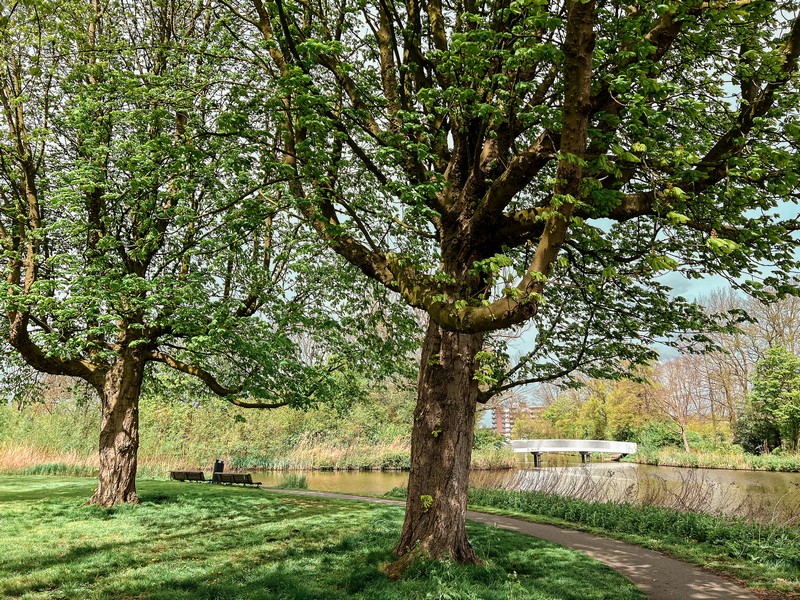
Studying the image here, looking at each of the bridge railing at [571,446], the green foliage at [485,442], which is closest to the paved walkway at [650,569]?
the green foliage at [485,442]

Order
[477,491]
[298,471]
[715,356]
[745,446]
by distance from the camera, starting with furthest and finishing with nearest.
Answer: [715,356] → [745,446] → [298,471] → [477,491]

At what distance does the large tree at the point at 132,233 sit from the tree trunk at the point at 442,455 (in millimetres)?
2713

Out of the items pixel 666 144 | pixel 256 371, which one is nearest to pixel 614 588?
pixel 666 144

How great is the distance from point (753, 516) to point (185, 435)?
23.4 metres

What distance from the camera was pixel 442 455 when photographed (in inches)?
249

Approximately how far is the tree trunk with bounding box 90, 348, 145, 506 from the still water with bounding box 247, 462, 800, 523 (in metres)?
8.36

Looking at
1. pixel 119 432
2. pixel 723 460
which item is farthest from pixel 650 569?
pixel 723 460

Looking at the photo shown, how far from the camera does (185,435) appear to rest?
25.0 metres

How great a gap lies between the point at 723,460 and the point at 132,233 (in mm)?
28684

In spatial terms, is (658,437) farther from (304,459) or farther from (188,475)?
(188,475)

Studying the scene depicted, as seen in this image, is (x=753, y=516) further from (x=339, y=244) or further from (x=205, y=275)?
(x=205, y=275)

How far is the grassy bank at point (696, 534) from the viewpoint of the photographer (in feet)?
24.2

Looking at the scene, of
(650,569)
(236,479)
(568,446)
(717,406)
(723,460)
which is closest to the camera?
(650,569)

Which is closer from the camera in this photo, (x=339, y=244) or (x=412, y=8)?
(x=339, y=244)
